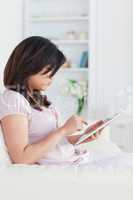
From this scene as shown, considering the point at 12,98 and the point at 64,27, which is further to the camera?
the point at 64,27

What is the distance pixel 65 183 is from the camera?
4.71 ft

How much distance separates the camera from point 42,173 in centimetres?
144

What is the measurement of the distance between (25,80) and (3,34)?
2.55 m

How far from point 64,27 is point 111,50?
57 cm

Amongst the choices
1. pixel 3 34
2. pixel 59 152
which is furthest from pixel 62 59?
pixel 3 34

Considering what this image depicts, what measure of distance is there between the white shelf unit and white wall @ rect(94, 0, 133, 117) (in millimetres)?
155

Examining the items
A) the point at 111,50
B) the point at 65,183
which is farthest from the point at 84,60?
the point at 65,183

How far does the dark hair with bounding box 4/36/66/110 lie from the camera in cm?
179

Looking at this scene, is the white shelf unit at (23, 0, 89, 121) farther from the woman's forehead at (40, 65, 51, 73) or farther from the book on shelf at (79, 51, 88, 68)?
the woman's forehead at (40, 65, 51, 73)

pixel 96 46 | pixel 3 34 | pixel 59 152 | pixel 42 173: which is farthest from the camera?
pixel 96 46

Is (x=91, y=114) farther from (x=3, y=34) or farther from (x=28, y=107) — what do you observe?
(x=28, y=107)

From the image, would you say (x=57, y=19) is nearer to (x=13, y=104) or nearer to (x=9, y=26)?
(x=9, y=26)

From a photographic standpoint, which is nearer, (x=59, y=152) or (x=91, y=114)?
(x=59, y=152)

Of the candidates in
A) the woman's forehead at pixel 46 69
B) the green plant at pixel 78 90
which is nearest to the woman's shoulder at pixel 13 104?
the woman's forehead at pixel 46 69
